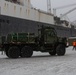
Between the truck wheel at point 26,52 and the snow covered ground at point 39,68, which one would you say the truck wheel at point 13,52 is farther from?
the snow covered ground at point 39,68

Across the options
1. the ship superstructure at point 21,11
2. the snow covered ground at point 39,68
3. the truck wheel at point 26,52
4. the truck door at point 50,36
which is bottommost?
the snow covered ground at point 39,68

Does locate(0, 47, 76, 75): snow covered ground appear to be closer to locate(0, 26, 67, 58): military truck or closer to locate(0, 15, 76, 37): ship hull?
locate(0, 26, 67, 58): military truck

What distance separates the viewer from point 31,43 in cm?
2153

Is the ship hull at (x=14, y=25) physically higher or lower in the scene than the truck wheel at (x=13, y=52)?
higher

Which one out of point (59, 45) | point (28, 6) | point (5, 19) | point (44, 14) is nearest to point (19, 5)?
point (28, 6)

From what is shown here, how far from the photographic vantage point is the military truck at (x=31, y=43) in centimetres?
2058

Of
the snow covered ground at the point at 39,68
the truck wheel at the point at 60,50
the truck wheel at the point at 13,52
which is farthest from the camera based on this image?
the truck wheel at the point at 60,50

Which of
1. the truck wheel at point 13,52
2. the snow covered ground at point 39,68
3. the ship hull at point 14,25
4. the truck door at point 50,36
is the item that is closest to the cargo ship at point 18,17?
the ship hull at point 14,25

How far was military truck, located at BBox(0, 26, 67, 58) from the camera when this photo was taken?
67.5ft

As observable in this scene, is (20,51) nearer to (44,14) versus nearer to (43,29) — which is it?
(43,29)

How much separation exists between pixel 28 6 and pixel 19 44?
41.7m

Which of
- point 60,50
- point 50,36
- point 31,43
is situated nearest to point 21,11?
point 60,50

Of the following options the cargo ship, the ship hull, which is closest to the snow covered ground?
the ship hull

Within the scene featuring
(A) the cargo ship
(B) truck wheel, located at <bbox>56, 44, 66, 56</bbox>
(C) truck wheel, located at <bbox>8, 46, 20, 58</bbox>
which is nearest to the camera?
(C) truck wheel, located at <bbox>8, 46, 20, 58</bbox>
